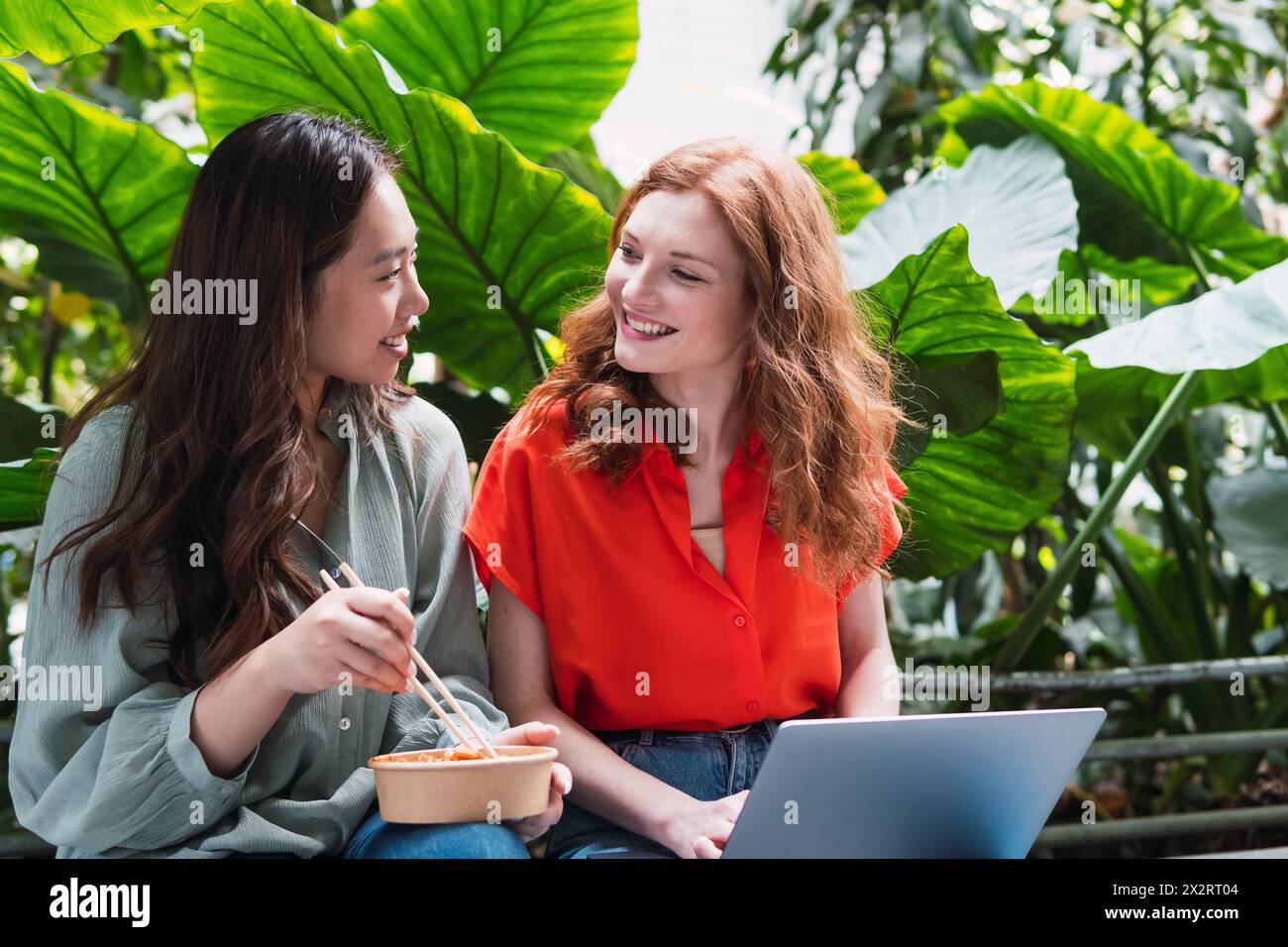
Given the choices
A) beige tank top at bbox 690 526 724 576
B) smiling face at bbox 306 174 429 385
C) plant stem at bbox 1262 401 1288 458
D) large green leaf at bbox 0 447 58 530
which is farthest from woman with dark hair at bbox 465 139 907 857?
plant stem at bbox 1262 401 1288 458

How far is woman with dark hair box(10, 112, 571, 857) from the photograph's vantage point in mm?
911

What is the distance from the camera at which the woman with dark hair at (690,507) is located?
116 cm

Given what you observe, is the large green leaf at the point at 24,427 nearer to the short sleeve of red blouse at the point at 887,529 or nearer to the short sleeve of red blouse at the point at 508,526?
the short sleeve of red blouse at the point at 508,526

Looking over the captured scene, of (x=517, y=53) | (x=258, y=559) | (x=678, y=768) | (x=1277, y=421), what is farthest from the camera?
(x=1277, y=421)

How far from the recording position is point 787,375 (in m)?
1.20

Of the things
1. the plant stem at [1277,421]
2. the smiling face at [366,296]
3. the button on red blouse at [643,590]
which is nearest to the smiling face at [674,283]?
the button on red blouse at [643,590]

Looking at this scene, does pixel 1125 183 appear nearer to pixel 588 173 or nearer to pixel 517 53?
pixel 588 173

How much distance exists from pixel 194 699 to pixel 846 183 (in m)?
1.31

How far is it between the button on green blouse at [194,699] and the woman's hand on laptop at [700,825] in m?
0.18

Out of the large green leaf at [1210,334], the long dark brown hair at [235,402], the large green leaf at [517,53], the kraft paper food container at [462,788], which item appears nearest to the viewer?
the kraft paper food container at [462,788]

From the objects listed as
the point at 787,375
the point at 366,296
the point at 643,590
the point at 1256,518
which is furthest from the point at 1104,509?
the point at 366,296

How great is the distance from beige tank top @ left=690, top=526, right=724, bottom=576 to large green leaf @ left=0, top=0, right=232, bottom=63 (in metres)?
0.81

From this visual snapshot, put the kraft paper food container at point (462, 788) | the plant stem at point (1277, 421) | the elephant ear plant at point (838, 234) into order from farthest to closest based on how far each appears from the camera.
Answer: the plant stem at point (1277, 421) → the elephant ear plant at point (838, 234) → the kraft paper food container at point (462, 788)
